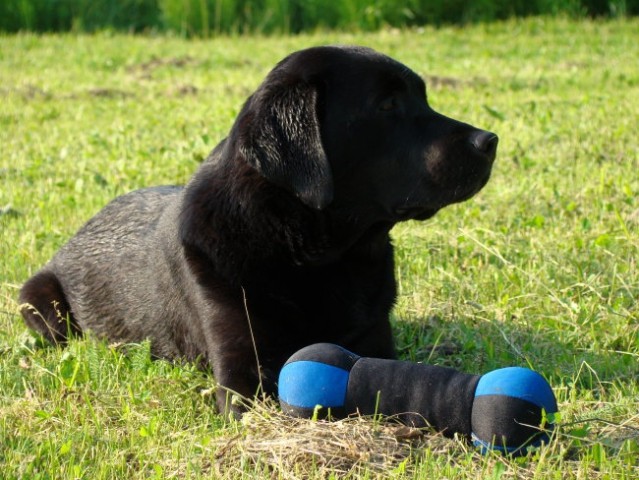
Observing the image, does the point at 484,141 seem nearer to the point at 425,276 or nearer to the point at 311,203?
the point at 311,203

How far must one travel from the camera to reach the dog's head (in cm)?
384

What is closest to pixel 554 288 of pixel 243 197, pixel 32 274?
pixel 243 197

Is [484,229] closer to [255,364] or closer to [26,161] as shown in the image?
[255,364]

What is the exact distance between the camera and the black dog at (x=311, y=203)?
378 centimetres

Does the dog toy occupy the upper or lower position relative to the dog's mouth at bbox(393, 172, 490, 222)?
lower

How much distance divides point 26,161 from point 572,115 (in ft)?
15.5

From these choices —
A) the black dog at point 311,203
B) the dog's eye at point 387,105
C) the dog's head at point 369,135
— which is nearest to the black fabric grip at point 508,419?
the black dog at point 311,203

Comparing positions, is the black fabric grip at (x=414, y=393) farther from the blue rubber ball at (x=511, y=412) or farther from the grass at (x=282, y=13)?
the grass at (x=282, y=13)

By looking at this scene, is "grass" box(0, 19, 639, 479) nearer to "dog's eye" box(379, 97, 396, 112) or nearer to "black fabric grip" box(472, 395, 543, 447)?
"black fabric grip" box(472, 395, 543, 447)

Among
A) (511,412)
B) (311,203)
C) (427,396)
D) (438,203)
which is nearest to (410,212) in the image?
(438,203)

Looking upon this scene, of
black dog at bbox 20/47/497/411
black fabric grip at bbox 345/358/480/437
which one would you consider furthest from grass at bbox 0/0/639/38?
black fabric grip at bbox 345/358/480/437

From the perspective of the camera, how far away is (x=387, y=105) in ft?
13.0

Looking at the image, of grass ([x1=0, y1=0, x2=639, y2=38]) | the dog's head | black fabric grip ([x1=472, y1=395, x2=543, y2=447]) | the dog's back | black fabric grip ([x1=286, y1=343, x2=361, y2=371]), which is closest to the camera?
black fabric grip ([x1=472, y1=395, x2=543, y2=447])

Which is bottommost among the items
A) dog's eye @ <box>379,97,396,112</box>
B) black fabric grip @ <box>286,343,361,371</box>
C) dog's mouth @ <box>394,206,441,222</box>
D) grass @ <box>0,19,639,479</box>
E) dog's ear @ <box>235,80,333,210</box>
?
grass @ <box>0,19,639,479</box>
